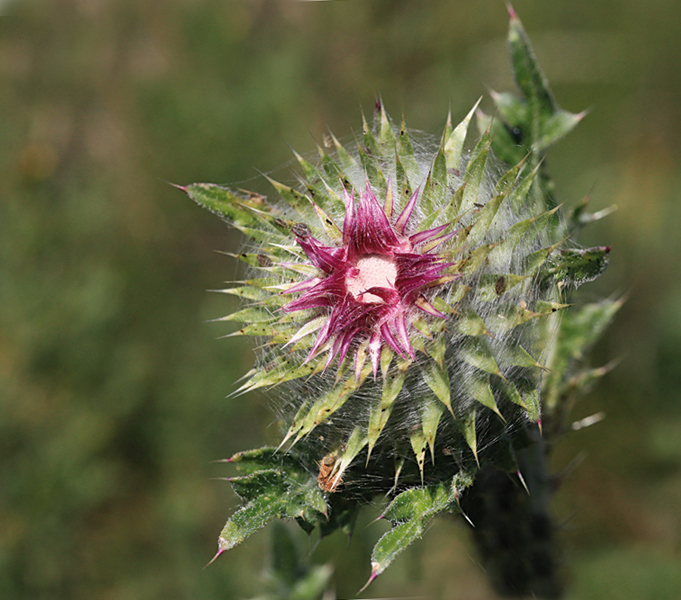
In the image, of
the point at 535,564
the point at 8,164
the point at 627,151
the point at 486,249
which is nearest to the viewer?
the point at 486,249

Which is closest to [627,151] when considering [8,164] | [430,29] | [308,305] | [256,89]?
[430,29]

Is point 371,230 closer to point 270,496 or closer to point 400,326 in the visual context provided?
point 400,326

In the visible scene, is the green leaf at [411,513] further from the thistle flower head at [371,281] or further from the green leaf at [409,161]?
the green leaf at [409,161]

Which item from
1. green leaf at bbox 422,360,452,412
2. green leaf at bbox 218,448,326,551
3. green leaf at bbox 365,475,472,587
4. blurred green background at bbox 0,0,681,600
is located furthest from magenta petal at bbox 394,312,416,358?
blurred green background at bbox 0,0,681,600

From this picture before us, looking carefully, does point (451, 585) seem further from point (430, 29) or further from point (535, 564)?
point (430, 29)

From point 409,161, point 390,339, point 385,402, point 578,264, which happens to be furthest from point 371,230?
point 578,264

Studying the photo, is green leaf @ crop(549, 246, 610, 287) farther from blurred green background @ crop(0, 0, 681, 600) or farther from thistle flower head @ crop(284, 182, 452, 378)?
blurred green background @ crop(0, 0, 681, 600)

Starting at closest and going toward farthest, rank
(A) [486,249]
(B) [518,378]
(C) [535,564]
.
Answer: (A) [486,249] → (B) [518,378] → (C) [535,564]
